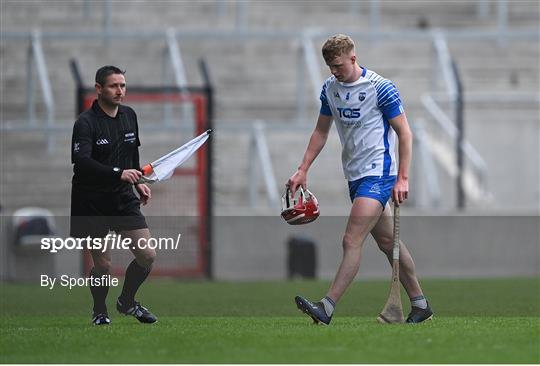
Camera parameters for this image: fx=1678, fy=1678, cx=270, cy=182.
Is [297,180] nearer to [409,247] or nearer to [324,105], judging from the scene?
[324,105]

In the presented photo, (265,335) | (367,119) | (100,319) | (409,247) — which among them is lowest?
(409,247)

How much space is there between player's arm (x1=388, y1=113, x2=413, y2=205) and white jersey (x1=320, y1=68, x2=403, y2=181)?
0.23 feet

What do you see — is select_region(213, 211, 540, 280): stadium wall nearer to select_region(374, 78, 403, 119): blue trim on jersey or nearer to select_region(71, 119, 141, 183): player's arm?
select_region(71, 119, 141, 183): player's arm

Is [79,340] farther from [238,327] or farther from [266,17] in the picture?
[266,17]

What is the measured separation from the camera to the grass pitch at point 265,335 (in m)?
9.63

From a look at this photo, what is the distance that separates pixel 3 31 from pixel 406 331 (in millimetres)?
18291

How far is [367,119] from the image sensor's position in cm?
1162

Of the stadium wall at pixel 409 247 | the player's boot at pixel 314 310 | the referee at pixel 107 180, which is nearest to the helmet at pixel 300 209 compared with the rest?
the player's boot at pixel 314 310

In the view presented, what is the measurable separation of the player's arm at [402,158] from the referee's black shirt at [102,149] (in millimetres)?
1889

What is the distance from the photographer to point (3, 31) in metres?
28.0

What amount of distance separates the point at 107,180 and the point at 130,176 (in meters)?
0.19

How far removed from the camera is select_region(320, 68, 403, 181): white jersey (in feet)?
38.0

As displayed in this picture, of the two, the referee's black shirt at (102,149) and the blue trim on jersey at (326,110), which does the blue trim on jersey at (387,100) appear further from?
the referee's black shirt at (102,149)

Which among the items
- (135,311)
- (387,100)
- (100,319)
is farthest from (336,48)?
(100,319)
